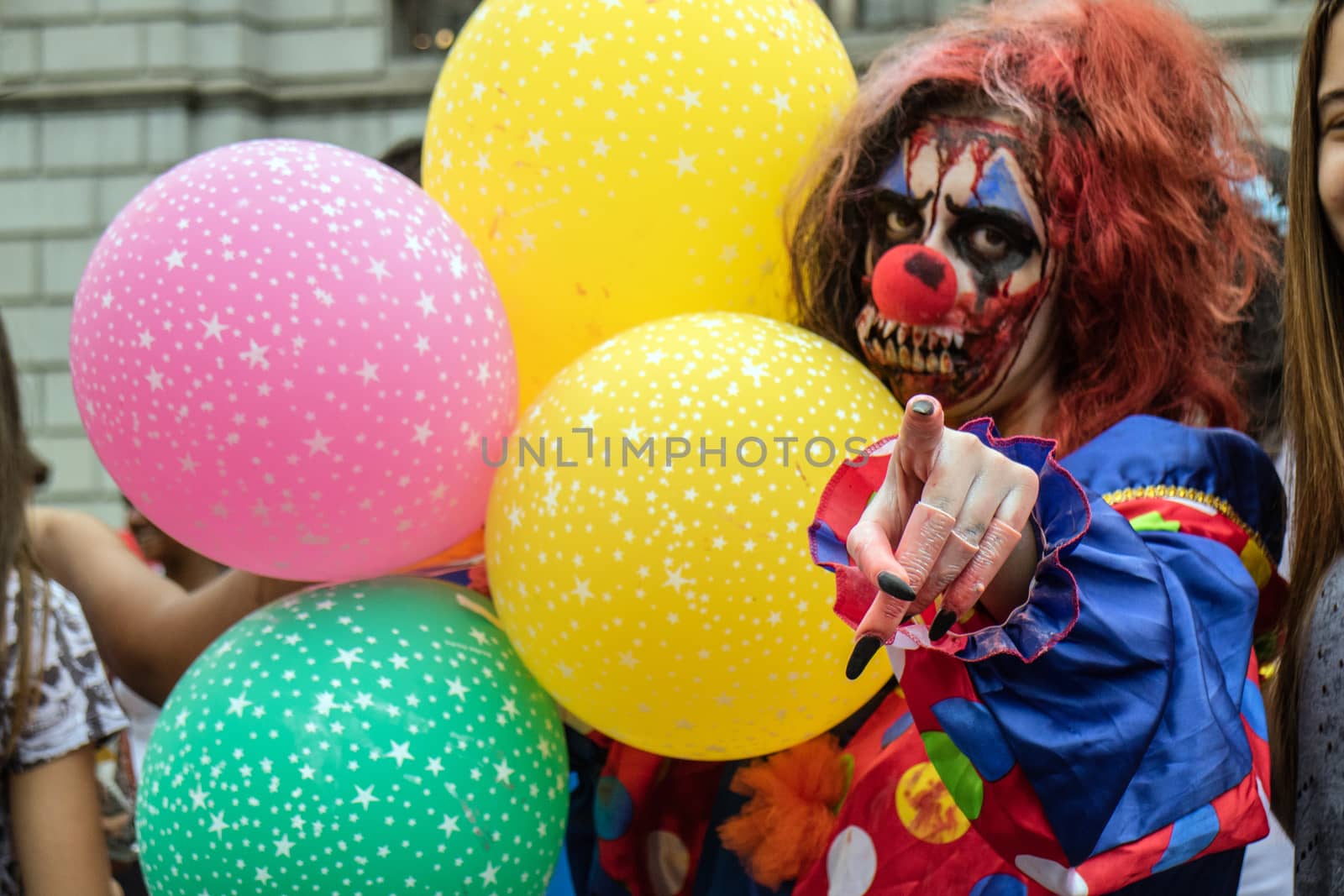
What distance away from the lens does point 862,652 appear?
919 millimetres

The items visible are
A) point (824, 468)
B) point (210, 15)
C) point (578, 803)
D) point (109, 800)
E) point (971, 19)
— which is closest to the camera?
point (824, 468)

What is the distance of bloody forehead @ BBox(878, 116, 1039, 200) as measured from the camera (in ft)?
4.59

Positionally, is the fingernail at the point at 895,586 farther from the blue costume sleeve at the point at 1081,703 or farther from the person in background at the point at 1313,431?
the person in background at the point at 1313,431

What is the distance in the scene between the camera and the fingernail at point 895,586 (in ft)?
2.85

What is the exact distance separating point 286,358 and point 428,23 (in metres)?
7.99

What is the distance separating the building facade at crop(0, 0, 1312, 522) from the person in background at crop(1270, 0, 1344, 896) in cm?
674

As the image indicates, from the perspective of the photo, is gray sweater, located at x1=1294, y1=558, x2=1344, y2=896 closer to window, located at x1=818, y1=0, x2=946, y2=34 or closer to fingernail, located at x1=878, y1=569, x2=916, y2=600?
fingernail, located at x1=878, y1=569, x2=916, y2=600

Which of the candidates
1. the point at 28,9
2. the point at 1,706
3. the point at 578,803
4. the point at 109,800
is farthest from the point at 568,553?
the point at 28,9

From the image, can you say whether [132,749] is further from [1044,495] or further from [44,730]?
[1044,495]

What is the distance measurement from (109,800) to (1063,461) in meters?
2.04

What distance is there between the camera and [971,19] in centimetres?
158

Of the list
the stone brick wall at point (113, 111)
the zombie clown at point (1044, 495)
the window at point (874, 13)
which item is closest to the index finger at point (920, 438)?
the zombie clown at point (1044, 495)

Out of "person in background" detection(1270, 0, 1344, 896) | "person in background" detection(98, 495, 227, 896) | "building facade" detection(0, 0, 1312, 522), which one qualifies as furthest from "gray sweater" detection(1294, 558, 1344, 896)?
"building facade" detection(0, 0, 1312, 522)

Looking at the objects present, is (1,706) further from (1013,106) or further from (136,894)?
(136,894)
